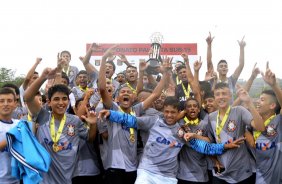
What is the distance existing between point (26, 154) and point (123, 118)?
1343mm

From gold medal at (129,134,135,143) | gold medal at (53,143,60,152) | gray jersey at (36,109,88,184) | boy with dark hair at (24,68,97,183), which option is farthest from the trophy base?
gold medal at (53,143,60,152)

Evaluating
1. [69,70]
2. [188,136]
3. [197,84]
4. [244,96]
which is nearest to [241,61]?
[197,84]

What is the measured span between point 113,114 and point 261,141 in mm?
1992

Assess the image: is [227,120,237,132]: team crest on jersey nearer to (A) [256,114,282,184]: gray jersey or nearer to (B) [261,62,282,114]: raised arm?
(A) [256,114,282,184]: gray jersey

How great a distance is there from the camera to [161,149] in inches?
184

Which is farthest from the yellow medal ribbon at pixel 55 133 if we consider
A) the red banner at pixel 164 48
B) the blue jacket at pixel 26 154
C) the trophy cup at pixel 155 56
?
the red banner at pixel 164 48

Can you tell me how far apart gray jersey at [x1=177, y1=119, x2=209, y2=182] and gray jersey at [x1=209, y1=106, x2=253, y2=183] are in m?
0.22

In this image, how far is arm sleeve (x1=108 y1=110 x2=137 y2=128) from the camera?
15.2 feet

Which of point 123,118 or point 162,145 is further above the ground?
point 123,118

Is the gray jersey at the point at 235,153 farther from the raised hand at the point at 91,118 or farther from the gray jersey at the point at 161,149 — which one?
the raised hand at the point at 91,118

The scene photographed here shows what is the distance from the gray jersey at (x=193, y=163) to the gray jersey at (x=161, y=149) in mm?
165

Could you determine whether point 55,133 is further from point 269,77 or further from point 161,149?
point 269,77

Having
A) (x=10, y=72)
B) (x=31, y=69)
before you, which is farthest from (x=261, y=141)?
(x=10, y=72)

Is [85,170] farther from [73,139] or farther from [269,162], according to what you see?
[269,162]
